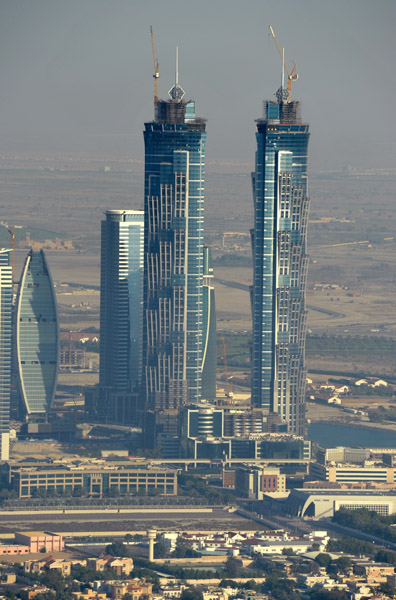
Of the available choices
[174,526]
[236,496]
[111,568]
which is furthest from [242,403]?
[111,568]

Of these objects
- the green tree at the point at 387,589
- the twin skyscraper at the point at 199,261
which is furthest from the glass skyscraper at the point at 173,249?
the green tree at the point at 387,589

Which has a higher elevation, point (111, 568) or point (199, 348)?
point (199, 348)

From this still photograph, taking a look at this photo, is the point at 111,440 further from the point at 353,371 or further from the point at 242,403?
the point at 353,371

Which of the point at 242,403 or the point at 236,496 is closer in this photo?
the point at 236,496

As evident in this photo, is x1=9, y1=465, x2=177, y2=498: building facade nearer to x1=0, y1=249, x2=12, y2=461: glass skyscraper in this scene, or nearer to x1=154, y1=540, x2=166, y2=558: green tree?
x1=0, y1=249, x2=12, y2=461: glass skyscraper

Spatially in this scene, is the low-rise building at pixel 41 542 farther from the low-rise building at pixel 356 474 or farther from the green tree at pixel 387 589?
the low-rise building at pixel 356 474

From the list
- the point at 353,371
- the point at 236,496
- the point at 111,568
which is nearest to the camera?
the point at 111,568
